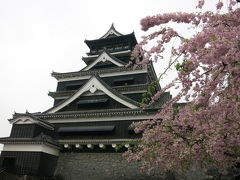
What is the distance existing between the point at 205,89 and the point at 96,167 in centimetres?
1135

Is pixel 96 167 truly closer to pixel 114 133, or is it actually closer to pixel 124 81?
pixel 114 133

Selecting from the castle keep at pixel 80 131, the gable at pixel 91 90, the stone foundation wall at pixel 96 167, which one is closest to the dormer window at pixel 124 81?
the castle keep at pixel 80 131

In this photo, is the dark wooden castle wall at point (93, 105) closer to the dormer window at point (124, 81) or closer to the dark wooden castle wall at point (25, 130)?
the dormer window at point (124, 81)

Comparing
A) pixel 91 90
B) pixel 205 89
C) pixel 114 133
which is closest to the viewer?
pixel 205 89

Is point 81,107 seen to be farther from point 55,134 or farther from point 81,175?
point 81,175

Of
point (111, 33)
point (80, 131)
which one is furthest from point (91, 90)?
point (111, 33)

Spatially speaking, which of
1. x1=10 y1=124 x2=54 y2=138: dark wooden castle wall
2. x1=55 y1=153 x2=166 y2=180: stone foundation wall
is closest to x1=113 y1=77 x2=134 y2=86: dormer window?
x1=55 y1=153 x2=166 y2=180: stone foundation wall

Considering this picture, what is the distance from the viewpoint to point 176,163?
653 cm

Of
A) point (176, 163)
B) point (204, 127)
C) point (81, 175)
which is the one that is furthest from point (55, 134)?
point (204, 127)

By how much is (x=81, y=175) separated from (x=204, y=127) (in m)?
11.0

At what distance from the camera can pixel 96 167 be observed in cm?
1435

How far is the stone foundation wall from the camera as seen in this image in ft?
44.5

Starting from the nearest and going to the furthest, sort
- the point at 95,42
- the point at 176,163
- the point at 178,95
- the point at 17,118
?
the point at 178,95
the point at 176,163
the point at 17,118
the point at 95,42

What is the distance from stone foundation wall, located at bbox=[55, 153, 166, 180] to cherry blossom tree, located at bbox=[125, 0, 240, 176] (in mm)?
7313
